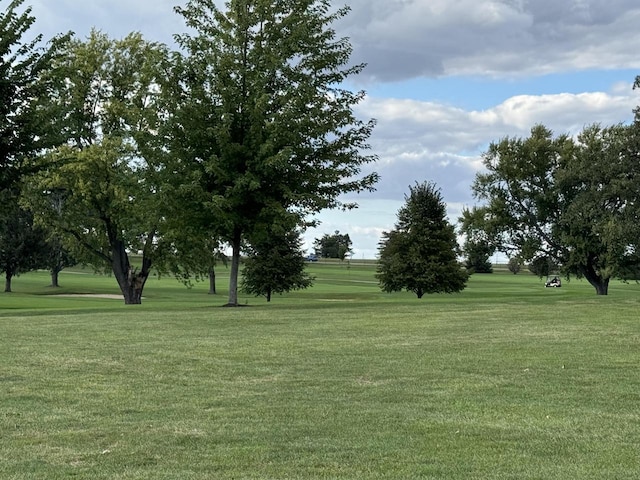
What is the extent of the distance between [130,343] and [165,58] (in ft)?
47.6

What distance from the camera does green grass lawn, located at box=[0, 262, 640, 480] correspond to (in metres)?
5.71

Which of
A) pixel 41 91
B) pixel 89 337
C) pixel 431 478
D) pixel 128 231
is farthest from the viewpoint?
pixel 128 231

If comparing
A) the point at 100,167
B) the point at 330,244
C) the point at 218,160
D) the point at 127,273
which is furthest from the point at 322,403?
the point at 330,244

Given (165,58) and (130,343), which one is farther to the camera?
(165,58)

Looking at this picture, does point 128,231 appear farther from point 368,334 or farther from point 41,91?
point 368,334

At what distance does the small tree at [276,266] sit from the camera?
1599 inches

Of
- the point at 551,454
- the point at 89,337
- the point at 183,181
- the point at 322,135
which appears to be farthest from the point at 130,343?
the point at 322,135

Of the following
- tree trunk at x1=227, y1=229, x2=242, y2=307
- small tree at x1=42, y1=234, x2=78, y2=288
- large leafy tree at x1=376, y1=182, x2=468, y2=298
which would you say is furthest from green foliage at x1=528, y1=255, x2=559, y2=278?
small tree at x1=42, y1=234, x2=78, y2=288

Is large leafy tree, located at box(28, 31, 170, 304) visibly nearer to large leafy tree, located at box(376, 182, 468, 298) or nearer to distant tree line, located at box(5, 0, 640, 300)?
distant tree line, located at box(5, 0, 640, 300)

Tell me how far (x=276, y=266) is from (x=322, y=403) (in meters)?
32.6

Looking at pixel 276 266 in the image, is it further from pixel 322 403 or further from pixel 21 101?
pixel 322 403

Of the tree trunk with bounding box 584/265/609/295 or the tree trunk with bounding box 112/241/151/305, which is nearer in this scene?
the tree trunk with bounding box 112/241/151/305

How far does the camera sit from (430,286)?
Answer: 125 ft

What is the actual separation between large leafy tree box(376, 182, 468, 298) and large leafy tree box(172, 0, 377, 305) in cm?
1167
